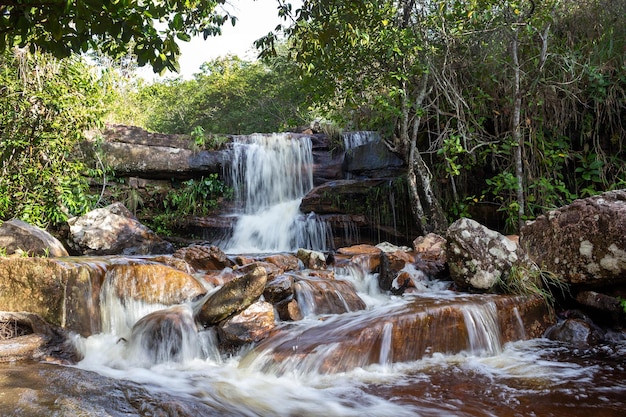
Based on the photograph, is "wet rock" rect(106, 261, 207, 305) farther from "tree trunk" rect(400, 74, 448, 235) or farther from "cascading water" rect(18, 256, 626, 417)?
"tree trunk" rect(400, 74, 448, 235)

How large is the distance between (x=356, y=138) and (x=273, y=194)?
9.37 ft

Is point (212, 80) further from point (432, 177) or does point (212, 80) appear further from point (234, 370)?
point (234, 370)

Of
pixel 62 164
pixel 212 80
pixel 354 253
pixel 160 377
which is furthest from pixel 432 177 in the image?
pixel 212 80

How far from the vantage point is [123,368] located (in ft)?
12.8

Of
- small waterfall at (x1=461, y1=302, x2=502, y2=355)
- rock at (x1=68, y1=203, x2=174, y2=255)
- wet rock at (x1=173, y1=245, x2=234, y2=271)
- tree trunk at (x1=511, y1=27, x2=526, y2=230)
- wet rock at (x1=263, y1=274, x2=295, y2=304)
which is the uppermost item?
tree trunk at (x1=511, y1=27, x2=526, y2=230)

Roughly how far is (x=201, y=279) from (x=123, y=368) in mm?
1745

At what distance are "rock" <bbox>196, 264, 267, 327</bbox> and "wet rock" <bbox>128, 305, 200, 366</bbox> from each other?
0.20 metres

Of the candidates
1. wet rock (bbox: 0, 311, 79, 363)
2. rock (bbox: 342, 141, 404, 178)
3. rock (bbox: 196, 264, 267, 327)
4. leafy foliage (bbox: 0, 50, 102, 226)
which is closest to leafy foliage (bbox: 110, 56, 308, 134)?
rock (bbox: 342, 141, 404, 178)

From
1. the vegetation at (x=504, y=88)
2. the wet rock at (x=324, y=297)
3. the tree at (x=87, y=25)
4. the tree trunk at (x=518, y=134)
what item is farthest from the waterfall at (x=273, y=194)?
the tree at (x=87, y=25)

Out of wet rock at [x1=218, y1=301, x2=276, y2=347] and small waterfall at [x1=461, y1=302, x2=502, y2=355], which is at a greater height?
wet rock at [x1=218, y1=301, x2=276, y2=347]

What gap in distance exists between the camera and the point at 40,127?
8516 mm

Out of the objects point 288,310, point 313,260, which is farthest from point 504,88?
point 288,310

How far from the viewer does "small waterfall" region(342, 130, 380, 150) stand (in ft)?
39.7

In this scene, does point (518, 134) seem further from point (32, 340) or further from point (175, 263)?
point (32, 340)
